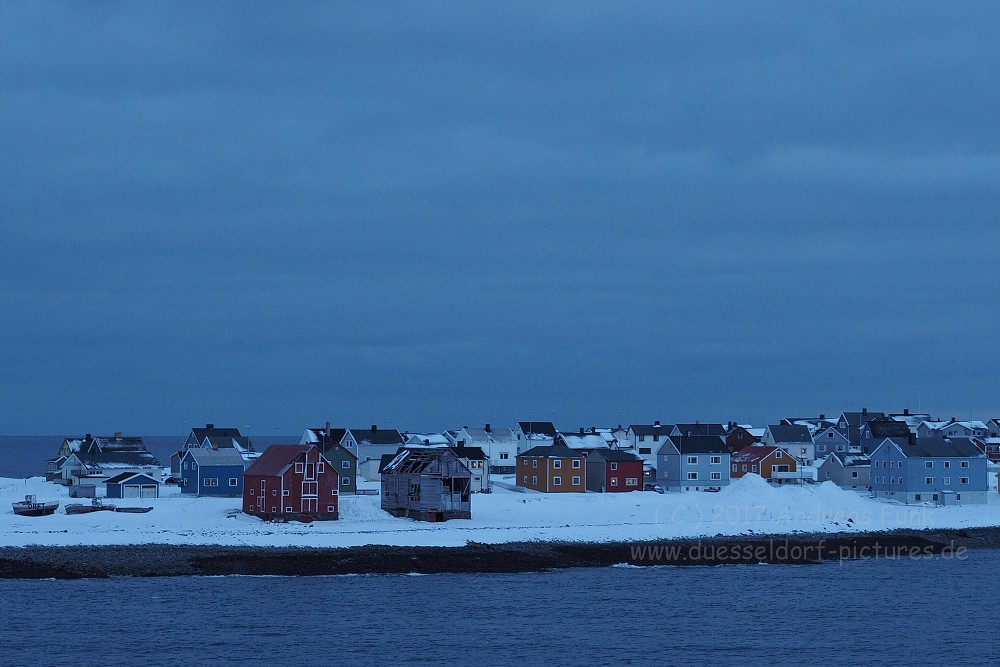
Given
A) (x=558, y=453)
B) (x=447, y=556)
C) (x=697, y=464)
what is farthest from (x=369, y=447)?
(x=447, y=556)

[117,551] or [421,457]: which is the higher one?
[421,457]

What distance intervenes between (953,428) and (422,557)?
4151 inches

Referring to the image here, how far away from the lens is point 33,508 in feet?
259

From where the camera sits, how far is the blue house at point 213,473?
3570 inches

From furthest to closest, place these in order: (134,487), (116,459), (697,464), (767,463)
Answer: (767,463)
(697,464)
(116,459)
(134,487)

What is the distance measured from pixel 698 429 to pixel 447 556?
79.6m

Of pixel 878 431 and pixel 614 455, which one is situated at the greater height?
pixel 878 431

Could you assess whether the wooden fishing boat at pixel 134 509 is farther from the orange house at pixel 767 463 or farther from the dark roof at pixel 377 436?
the orange house at pixel 767 463

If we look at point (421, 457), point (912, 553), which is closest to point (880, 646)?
point (912, 553)

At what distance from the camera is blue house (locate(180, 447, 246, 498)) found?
298 feet

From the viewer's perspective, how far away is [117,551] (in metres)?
65.4

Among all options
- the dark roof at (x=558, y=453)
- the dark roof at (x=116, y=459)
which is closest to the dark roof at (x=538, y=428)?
the dark roof at (x=558, y=453)

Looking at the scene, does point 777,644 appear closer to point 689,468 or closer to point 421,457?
point 421,457

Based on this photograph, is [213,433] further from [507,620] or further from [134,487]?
[507,620]
